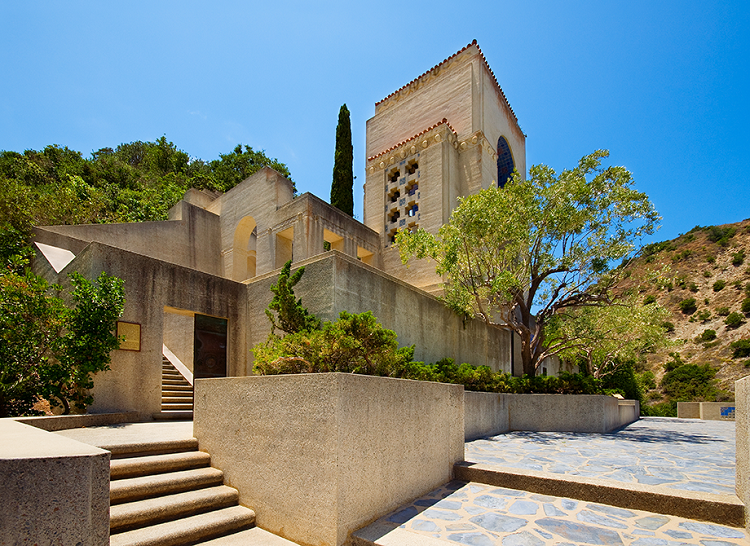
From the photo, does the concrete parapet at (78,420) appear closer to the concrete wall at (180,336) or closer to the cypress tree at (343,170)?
the concrete wall at (180,336)

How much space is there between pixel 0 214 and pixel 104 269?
844cm

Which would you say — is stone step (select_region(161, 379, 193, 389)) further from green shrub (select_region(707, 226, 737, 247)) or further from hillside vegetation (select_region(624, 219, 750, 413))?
green shrub (select_region(707, 226, 737, 247))

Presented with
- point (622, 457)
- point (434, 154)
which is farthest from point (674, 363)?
point (622, 457)

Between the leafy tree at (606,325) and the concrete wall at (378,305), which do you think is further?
the leafy tree at (606,325)

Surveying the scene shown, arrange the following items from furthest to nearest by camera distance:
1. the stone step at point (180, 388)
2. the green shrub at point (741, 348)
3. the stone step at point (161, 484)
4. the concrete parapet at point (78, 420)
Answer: the green shrub at point (741, 348) → the stone step at point (180, 388) → the concrete parapet at point (78, 420) → the stone step at point (161, 484)

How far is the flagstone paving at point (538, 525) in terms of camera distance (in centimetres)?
348

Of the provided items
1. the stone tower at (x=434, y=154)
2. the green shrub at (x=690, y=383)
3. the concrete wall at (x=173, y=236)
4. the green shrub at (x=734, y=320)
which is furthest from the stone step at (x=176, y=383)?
the green shrub at (x=734, y=320)

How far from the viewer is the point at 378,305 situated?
9633mm

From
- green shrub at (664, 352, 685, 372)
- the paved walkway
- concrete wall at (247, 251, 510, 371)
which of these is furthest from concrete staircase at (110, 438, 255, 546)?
green shrub at (664, 352, 685, 372)

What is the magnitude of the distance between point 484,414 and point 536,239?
529 centimetres

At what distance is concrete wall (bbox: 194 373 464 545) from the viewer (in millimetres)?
3533

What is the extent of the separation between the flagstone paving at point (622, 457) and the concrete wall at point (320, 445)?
6.75ft

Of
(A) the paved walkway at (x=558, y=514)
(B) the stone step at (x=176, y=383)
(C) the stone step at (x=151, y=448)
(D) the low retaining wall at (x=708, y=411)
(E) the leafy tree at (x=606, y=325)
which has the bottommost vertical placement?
(D) the low retaining wall at (x=708, y=411)

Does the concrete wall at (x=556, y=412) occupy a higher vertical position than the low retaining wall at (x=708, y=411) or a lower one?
higher
